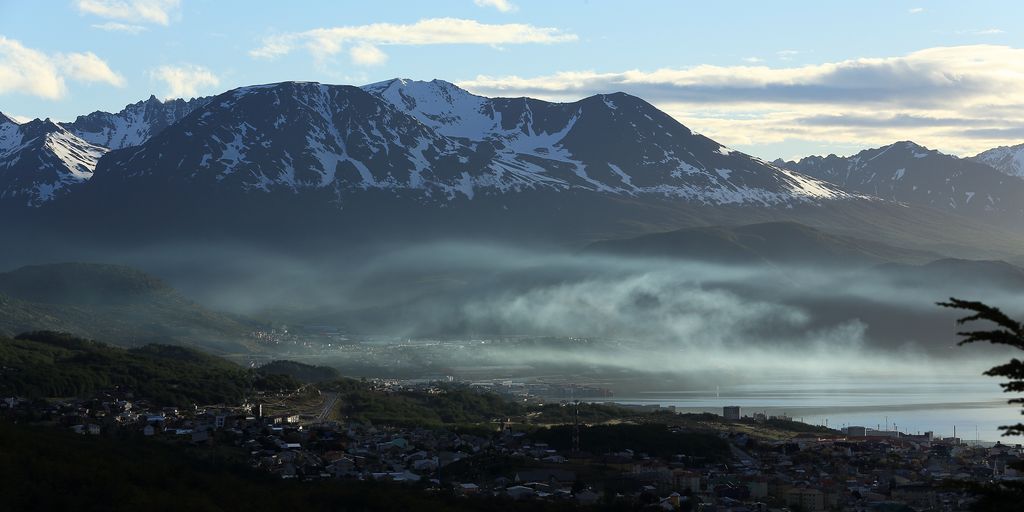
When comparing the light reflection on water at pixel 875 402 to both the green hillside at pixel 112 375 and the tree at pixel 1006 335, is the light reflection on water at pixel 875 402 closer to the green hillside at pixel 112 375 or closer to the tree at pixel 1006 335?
the green hillside at pixel 112 375

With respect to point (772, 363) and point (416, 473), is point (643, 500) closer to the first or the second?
point (416, 473)

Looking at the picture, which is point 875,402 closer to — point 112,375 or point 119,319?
point 112,375

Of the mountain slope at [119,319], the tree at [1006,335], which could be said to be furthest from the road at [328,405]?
the tree at [1006,335]

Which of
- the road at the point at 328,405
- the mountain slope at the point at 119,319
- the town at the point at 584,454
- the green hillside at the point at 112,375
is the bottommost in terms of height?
the town at the point at 584,454

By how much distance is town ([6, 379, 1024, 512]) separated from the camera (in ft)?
201

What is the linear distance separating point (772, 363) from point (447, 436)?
4370 inches

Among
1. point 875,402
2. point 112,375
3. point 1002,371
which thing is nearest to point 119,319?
A: point 112,375

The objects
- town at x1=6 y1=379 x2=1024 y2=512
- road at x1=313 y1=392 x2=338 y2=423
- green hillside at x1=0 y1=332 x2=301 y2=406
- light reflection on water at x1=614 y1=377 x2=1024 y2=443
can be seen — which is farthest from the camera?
light reflection on water at x1=614 y1=377 x2=1024 y2=443

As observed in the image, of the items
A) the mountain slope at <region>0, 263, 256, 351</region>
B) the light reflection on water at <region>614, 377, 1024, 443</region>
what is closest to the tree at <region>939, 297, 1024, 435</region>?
the light reflection on water at <region>614, 377, 1024, 443</region>

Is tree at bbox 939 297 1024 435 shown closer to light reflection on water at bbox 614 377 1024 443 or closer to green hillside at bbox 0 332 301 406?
green hillside at bbox 0 332 301 406

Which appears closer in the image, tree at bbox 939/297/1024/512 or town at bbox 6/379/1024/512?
tree at bbox 939/297/1024/512

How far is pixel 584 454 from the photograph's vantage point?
74.8 meters

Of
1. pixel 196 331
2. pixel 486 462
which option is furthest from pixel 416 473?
pixel 196 331

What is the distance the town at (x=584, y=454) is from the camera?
61.3 m
